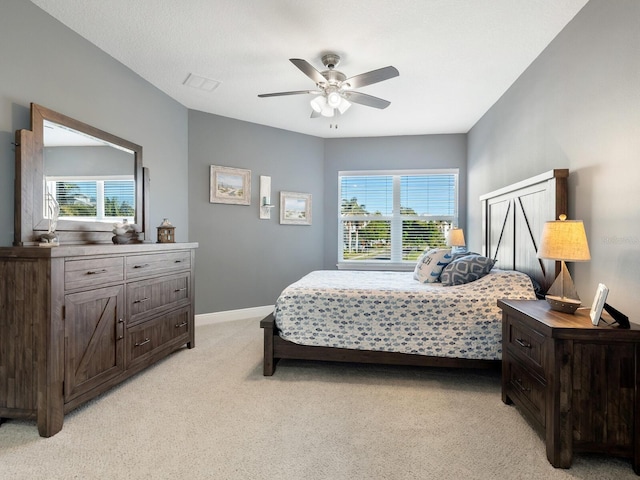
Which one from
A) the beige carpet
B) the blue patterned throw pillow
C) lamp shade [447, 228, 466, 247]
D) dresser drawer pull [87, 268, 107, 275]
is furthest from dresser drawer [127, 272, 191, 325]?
lamp shade [447, 228, 466, 247]

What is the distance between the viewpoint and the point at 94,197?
257 centimetres

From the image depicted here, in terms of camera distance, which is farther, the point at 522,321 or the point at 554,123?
the point at 554,123

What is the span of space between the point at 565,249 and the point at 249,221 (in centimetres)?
355

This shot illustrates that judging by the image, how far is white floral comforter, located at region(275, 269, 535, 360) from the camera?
2.30 m

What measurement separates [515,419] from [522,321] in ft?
2.06

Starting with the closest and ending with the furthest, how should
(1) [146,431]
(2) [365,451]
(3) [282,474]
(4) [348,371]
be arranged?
1. (3) [282,474]
2. (2) [365,451]
3. (1) [146,431]
4. (4) [348,371]

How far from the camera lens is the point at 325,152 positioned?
4.96 meters

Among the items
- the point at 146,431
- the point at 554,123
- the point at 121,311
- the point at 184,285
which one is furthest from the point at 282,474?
the point at 554,123

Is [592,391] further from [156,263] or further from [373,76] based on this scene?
[156,263]

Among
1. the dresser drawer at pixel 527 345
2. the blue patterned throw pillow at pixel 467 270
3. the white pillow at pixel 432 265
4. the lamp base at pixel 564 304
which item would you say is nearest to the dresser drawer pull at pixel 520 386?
the dresser drawer at pixel 527 345

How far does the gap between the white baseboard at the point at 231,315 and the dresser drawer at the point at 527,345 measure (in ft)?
10.4

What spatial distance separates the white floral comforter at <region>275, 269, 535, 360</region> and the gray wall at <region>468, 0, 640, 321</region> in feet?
1.92

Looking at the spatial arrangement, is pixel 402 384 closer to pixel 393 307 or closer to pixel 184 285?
pixel 393 307

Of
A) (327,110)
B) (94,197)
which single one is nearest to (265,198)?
(327,110)
